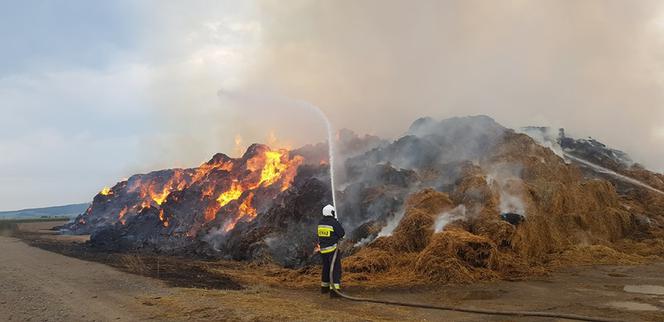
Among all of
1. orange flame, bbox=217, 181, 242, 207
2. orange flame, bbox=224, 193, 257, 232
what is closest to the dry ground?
orange flame, bbox=224, 193, 257, 232

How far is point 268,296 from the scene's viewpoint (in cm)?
1072

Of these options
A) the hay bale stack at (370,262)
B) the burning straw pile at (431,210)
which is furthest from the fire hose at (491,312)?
the hay bale stack at (370,262)

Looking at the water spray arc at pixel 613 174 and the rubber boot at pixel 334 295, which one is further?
the water spray arc at pixel 613 174

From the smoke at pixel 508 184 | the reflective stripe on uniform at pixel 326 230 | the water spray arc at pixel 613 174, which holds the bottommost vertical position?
the reflective stripe on uniform at pixel 326 230

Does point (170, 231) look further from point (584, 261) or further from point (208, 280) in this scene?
point (584, 261)

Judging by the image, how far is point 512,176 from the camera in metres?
18.8

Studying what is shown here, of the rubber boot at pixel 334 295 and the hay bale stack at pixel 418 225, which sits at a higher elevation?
the hay bale stack at pixel 418 225

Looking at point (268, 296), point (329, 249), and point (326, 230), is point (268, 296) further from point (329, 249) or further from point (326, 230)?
point (326, 230)

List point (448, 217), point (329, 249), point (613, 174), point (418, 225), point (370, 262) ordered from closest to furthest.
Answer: point (329, 249), point (370, 262), point (418, 225), point (448, 217), point (613, 174)

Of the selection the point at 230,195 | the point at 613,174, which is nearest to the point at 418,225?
the point at 613,174

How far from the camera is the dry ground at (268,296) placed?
8.48 m

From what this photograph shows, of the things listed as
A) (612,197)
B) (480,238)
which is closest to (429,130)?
(612,197)

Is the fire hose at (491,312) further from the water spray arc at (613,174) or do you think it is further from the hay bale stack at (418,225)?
the water spray arc at (613,174)

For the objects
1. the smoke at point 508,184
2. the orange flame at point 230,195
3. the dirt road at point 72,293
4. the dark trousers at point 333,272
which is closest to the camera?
the dirt road at point 72,293
